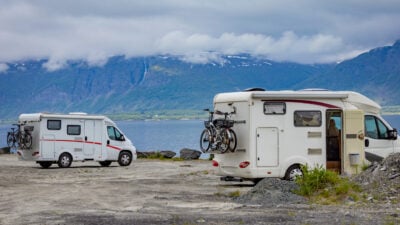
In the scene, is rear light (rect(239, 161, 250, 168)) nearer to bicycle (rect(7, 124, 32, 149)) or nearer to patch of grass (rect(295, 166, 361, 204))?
patch of grass (rect(295, 166, 361, 204))

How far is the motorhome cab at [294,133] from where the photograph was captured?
1892 cm

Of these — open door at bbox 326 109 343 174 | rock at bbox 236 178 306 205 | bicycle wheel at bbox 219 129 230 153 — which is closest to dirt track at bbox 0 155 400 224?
rock at bbox 236 178 306 205

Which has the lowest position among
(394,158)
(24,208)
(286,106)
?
(24,208)

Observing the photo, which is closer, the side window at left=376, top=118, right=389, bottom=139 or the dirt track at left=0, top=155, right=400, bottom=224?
the dirt track at left=0, top=155, right=400, bottom=224

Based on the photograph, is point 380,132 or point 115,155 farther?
point 115,155

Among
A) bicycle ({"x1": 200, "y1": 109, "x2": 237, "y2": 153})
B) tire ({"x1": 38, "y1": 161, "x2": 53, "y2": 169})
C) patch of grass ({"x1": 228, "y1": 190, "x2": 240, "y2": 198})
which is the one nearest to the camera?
patch of grass ({"x1": 228, "y1": 190, "x2": 240, "y2": 198})

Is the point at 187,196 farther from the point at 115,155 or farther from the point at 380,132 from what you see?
the point at 115,155

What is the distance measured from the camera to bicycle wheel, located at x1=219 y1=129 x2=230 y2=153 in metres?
19.0

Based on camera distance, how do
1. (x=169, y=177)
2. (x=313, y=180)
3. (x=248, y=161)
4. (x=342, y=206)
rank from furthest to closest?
(x=169, y=177) < (x=248, y=161) < (x=313, y=180) < (x=342, y=206)

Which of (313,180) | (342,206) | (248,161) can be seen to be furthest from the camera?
(248,161)

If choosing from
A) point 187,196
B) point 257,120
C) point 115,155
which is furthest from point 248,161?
point 115,155

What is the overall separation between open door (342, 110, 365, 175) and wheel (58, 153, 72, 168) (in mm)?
13740

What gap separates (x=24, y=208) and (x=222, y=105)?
22.4ft

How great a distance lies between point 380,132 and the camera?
824 inches
